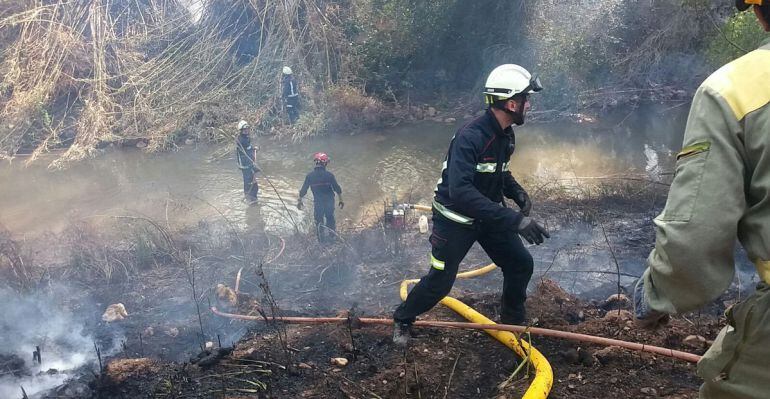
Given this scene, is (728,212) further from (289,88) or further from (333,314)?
(289,88)

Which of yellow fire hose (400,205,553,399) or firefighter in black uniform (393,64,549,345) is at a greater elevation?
firefighter in black uniform (393,64,549,345)

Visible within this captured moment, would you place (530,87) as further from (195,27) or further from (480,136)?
(195,27)

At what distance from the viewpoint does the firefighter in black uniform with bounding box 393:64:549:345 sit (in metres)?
3.29

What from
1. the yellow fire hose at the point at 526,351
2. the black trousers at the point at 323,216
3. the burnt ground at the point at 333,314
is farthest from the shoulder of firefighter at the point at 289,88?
the yellow fire hose at the point at 526,351

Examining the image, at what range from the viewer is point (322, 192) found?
24.5 feet

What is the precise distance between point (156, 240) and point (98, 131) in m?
8.35

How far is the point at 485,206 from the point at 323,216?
15.6 feet

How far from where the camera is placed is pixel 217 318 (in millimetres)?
5359

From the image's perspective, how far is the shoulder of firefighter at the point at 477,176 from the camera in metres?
3.23

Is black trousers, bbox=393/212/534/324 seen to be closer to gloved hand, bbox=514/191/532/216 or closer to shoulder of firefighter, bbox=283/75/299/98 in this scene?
gloved hand, bbox=514/191/532/216

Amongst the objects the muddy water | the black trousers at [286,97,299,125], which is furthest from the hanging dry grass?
the muddy water

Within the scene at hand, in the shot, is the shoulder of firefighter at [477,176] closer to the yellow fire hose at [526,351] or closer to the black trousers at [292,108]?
the yellow fire hose at [526,351]

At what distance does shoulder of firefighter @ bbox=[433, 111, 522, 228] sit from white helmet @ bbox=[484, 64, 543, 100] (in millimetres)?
153

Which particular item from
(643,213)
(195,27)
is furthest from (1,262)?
(195,27)
